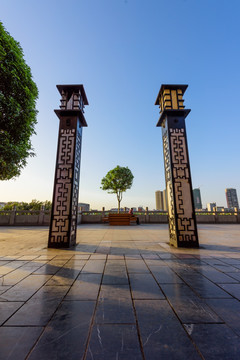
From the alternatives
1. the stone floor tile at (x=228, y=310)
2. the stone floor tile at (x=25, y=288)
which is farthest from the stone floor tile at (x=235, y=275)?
the stone floor tile at (x=25, y=288)

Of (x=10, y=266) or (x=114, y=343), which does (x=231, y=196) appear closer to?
(x=10, y=266)

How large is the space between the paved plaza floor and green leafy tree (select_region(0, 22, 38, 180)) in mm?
6531

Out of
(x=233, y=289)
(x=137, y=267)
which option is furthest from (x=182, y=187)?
(x=233, y=289)

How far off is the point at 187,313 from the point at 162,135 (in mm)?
6310

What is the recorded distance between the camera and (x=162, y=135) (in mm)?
6863

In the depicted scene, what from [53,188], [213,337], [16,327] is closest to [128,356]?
[213,337]

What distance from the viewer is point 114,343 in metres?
1.26

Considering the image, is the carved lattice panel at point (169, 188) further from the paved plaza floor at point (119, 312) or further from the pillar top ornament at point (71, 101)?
the pillar top ornament at point (71, 101)

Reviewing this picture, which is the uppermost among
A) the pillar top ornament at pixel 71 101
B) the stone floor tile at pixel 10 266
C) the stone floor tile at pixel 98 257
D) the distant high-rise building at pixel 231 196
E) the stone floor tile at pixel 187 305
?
the distant high-rise building at pixel 231 196

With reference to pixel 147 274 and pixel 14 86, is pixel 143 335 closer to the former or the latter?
pixel 147 274

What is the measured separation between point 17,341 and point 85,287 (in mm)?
1113

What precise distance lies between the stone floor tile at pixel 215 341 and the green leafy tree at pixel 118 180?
23.0m

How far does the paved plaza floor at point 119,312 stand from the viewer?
1.20 meters

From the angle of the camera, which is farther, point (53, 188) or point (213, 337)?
point (53, 188)
